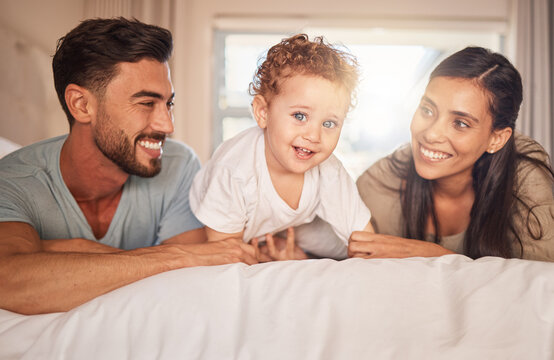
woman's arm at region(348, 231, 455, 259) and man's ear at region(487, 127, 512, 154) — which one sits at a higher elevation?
man's ear at region(487, 127, 512, 154)

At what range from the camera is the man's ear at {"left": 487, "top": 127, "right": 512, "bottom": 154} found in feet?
4.21

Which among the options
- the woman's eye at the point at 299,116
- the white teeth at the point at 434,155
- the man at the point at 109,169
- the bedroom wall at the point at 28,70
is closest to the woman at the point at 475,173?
the white teeth at the point at 434,155

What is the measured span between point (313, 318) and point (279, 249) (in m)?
0.84

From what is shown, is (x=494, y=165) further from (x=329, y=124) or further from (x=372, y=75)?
(x=372, y=75)

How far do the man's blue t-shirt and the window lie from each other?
215 cm

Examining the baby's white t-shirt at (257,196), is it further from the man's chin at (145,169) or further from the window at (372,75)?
the window at (372,75)

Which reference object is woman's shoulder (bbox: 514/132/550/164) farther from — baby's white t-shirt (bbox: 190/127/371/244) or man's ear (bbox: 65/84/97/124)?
man's ear (bbox: 65/84/97/124)

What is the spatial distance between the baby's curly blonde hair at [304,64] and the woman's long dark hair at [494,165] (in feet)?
0.99

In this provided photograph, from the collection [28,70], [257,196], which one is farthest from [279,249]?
[28,70]

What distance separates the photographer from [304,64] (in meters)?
1.23

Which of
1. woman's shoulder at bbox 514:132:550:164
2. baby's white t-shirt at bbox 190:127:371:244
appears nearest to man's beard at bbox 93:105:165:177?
baby's white t-shirt at bbox 190:127:371:244

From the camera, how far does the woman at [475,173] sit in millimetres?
1182

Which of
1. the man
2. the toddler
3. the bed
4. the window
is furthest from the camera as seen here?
the window

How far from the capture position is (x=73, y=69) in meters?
1.28
